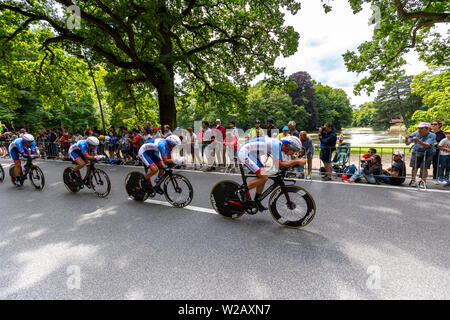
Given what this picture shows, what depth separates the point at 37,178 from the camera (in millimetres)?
6539

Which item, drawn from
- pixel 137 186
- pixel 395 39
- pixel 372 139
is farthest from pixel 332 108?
pixel 137 186

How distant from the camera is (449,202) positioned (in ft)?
14.4

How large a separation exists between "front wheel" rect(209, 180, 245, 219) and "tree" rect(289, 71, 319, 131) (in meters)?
50.5

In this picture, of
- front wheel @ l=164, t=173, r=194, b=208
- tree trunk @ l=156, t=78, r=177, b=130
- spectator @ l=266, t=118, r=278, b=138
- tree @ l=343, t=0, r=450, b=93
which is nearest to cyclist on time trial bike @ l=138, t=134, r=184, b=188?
front wheel @ l=164, t=173, r=194, b=208

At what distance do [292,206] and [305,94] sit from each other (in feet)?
179

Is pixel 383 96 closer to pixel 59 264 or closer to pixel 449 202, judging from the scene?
pixel 449 202

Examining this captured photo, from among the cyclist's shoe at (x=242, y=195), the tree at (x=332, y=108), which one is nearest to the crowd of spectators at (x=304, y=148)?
the cyclist's shoe at (x=242, y=195)

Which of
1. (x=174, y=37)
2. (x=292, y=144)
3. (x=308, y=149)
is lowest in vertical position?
(x=308, y=149)

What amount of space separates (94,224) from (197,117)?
56157 millimetres

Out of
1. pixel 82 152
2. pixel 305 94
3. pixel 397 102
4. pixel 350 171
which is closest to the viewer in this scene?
pixel 82 152

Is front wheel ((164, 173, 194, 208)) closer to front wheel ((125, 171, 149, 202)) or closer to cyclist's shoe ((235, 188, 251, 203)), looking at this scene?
front wheel ((125, 171, 149, 202))

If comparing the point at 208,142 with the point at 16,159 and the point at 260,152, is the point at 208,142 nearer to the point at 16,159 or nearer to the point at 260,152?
the point at 260,152

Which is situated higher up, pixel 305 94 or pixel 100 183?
pixel 305 94

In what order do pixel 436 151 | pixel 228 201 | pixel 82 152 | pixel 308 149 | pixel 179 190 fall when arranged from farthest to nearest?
pixel 308 149, pixel 436 151, pixel 82 152, pixel 179 190, pixel 228 201
